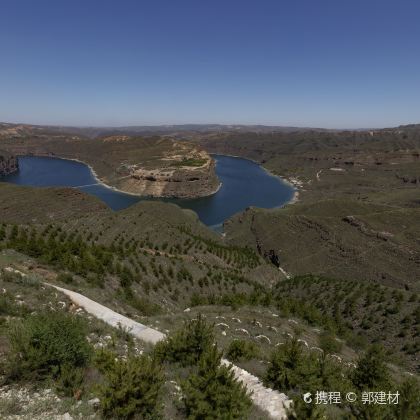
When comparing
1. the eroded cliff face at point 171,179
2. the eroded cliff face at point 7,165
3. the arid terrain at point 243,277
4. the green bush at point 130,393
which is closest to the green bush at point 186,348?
the arid terrain at point 243,277

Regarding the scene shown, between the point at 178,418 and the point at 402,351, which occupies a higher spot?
the point at 178,418

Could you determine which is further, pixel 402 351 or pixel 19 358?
pixel 402 351

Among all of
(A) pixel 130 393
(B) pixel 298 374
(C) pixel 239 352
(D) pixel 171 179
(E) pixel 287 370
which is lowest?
(D) pixel 171 179

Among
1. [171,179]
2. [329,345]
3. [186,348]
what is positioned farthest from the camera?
[171,179]

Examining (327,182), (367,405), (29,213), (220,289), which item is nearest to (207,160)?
(327,182)

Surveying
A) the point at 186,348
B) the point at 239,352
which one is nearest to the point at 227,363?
the point at 239,352

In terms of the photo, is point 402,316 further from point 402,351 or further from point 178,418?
point 178,418

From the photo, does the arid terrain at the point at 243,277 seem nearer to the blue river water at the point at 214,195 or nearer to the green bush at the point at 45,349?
the green bush at the point at 45,349

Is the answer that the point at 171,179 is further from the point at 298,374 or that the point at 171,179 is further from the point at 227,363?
the point at 298,374
